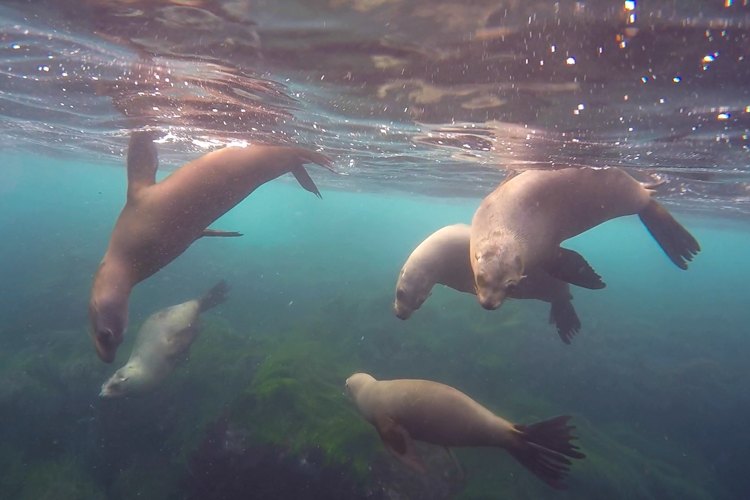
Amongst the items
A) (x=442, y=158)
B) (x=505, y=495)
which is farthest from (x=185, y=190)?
(x=442, y=158)

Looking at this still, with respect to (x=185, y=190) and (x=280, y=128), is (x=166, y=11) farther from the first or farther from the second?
(x=280, y=128)

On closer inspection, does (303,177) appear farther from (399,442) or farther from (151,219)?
(399,442)

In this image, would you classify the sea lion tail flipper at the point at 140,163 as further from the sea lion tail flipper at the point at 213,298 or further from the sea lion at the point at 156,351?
→ the sea lion tail flipper at the point at 213,298

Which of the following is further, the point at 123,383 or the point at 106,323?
the point at 123,383

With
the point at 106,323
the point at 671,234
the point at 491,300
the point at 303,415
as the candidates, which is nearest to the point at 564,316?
the point at 671,234

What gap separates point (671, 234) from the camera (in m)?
6.41

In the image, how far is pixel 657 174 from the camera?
493 inches

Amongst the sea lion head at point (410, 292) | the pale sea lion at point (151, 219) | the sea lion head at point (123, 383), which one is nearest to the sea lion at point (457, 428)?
the sea lion head at point (410, 292)

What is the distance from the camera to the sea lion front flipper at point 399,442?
4539mm

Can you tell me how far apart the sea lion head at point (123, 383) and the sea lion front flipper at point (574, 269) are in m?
8.05

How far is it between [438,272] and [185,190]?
268cm

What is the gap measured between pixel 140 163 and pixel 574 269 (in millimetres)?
4375

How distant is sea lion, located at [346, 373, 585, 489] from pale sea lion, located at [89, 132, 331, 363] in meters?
2.77

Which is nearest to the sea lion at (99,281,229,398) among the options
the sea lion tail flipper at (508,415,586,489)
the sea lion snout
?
the sea lion tail flipper at (508,415,586,489)
